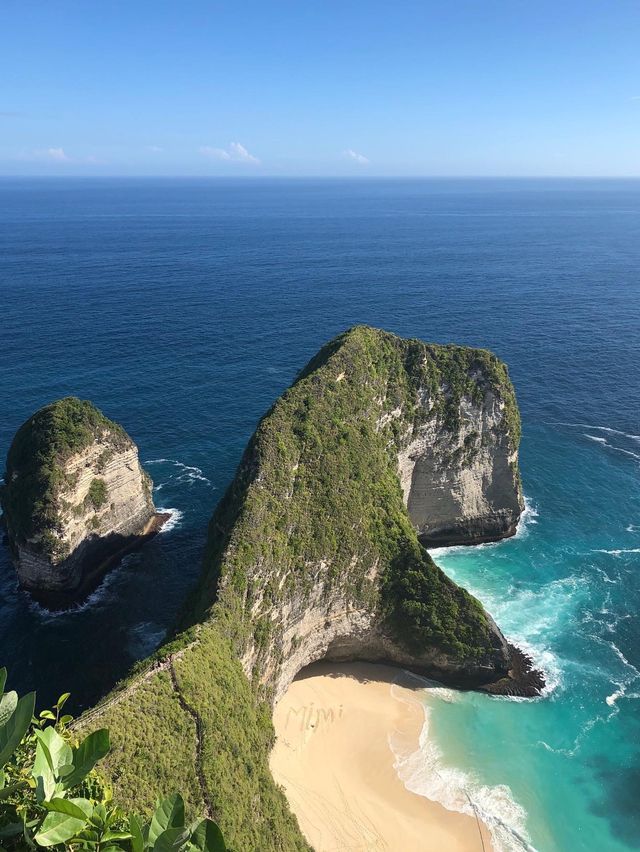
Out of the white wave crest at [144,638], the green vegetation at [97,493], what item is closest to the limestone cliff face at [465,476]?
the white wave crest at [144,638]

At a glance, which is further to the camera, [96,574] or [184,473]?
[184,473]

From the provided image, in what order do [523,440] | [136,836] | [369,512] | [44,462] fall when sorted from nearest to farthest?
[136,836], [369,512], [44,462], [523,440]

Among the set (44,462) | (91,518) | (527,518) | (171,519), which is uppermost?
(44,462)

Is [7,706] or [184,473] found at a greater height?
[7,706]

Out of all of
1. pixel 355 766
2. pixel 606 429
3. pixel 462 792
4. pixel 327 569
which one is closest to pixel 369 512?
pixel 327 569

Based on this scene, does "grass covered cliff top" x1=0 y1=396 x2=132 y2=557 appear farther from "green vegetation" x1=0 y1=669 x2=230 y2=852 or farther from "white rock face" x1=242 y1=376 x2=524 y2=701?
"green vegetation" x1=0 y1=669 x2=230 y2=852

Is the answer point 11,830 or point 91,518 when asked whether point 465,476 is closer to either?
point 91,518

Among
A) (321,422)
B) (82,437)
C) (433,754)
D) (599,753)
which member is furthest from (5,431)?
(599,753)
